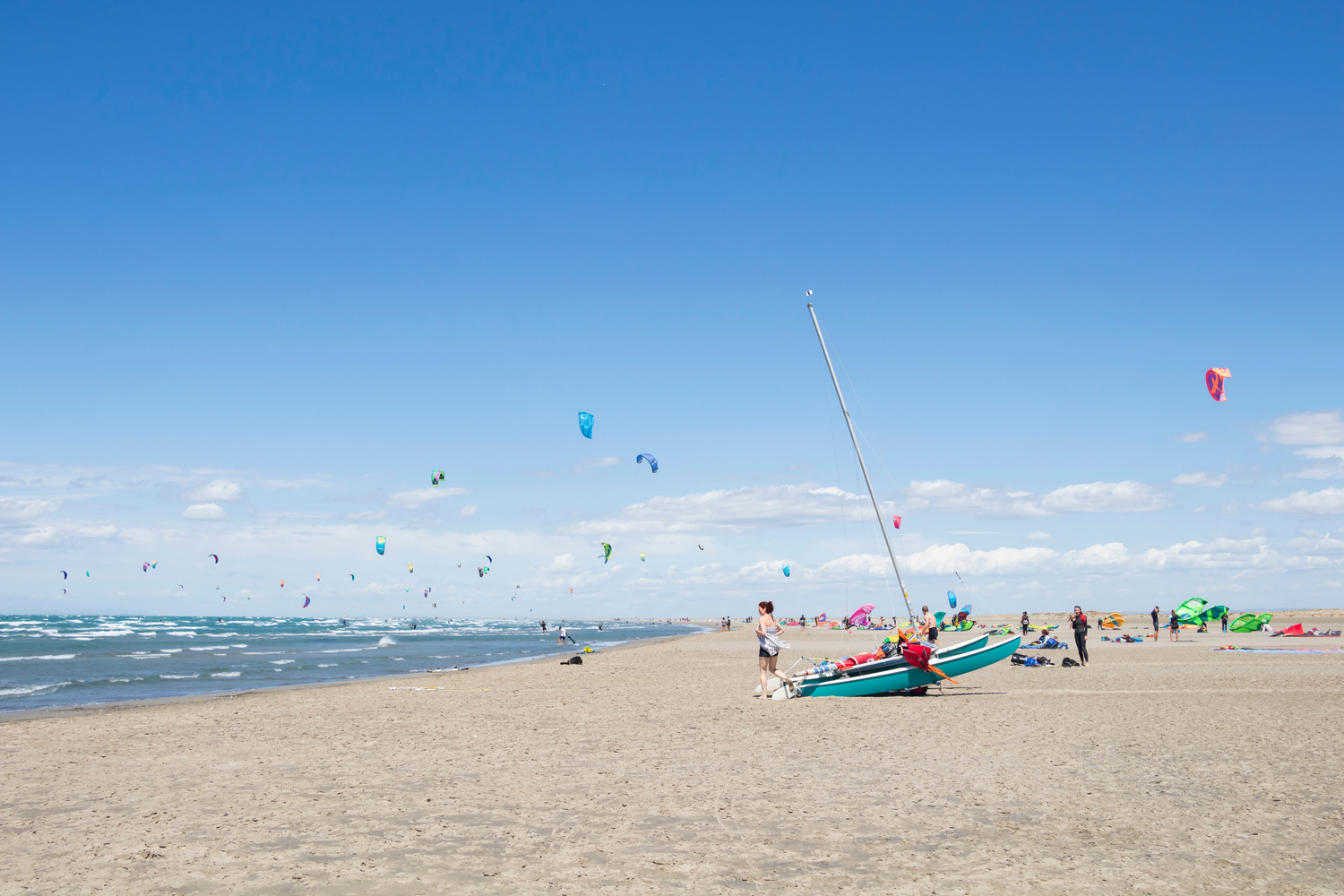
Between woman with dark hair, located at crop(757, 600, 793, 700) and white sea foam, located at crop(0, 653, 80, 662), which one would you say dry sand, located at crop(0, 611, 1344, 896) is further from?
white sea foam, located at crop(0, 653, 80, 662)

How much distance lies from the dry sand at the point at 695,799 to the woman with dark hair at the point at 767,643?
778mm

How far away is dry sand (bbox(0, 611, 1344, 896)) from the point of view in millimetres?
5152

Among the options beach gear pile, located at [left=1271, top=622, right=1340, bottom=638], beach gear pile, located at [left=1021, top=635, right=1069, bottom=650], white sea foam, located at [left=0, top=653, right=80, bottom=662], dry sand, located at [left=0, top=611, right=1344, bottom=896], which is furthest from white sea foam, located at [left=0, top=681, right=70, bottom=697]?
beach gear pile, located at [left=1271, top=622, right=1340, bottom=638]

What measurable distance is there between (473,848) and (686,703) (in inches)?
354

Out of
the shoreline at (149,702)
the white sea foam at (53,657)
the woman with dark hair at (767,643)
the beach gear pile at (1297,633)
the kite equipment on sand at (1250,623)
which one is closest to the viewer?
the woman with dark hair at (767,643)

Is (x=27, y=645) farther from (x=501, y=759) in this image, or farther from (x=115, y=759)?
(x=501, y=759)

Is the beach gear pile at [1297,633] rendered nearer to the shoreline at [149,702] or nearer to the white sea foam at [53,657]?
the shoreline at [149,702]

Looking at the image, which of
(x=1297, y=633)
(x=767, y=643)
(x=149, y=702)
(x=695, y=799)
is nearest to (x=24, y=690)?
(x=149, y=702)

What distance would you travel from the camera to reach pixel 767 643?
14.1 metres

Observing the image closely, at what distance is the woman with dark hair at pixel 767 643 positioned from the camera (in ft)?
45.9

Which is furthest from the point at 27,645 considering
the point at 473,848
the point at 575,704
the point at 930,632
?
the point at 473,848

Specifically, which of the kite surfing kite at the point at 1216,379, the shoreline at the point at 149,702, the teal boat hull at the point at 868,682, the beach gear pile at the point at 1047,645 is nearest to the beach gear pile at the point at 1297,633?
the beach gear pile at the point at 1047,645

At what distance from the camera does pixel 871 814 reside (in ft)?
21.3

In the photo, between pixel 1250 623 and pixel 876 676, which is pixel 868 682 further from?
pixel 1250 623
